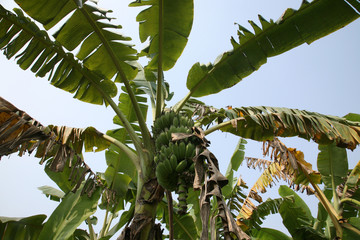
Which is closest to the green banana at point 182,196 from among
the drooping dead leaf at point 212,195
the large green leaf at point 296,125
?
the drooping dead leaf at point 212,195

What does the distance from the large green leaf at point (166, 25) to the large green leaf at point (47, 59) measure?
2.14ft

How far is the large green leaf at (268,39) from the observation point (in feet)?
8.63

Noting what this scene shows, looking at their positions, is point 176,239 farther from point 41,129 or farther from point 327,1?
point 327,1

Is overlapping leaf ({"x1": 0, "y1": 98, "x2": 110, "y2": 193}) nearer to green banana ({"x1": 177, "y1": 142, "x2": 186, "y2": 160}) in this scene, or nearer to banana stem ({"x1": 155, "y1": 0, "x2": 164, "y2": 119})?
banana stem ({"x1": 155, "y1": 0, "x2": 164, "y2": 119})

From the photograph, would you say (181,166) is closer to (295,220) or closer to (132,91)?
(132,91)

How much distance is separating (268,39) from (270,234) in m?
2.65

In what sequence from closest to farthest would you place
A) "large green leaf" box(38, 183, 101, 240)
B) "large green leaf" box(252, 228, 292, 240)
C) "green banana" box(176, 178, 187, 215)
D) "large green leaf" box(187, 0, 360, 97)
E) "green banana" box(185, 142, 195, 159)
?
"green banana" box(176, 178, 187, 215) < "green banana" box(185, 142, 195, 159) < "large green leaf" box(187, 0, 360, 97) < "large green leaf" box(38, 183, 101, 240) < "large green leaf" box(252, 228, 292, 240)

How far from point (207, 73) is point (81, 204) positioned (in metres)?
1.88

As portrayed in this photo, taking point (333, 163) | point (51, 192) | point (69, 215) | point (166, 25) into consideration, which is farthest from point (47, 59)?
point (333, 163)

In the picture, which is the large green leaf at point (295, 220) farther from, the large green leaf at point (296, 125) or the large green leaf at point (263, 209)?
the large green leaf at point (296, 125)

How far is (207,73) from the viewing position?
2984 mm

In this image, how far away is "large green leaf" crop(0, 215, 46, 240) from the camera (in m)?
2.86

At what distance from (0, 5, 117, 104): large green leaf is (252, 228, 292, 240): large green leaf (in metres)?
2.76

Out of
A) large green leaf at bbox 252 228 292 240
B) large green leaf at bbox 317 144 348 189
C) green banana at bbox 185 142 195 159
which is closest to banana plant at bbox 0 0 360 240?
green banana at bbox 185 142 195 159
